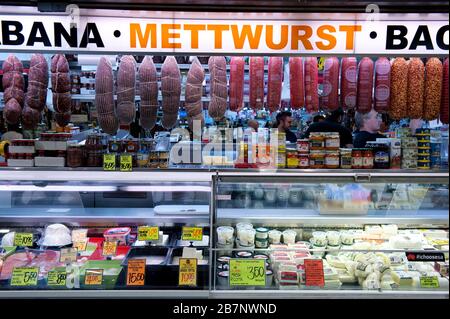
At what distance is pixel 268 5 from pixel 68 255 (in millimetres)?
2640

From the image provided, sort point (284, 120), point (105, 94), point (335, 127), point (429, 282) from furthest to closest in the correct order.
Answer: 1. point (284, 120)
2. point (335, 127)
3. point (105, 94)
4. point (429, 282)

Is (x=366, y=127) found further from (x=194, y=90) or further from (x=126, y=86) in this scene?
(x=126, y=86)

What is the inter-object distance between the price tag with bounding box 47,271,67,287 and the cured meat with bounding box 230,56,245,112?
199 centimetres

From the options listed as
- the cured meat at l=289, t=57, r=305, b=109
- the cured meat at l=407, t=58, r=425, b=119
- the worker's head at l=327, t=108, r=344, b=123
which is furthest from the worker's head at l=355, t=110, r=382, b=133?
the cured meat at l=289, t=57, r=305, b=109

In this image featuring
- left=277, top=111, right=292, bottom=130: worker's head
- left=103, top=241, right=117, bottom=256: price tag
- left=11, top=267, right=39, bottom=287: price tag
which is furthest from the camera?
left=277, top=111, right=292, bottom=130: worker's head

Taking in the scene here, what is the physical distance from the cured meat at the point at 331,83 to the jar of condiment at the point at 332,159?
43 centimetres

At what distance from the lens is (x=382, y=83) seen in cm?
386

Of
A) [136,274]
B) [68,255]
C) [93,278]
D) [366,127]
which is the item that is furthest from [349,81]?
[68,255]

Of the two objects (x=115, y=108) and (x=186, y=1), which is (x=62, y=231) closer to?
(x=115, y=108)

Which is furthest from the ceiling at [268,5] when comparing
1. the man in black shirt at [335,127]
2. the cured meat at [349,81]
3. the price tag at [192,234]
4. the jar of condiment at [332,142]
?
the price tag at [192,234]

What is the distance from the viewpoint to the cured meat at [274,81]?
12.8ft

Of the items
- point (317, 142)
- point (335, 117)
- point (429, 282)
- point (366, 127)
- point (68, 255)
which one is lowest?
point (429, 282)

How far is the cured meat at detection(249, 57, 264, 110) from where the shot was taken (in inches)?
154

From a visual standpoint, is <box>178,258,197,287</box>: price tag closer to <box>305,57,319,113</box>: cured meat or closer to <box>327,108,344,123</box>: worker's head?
<box>305,57,319,113</box>: cured meat
